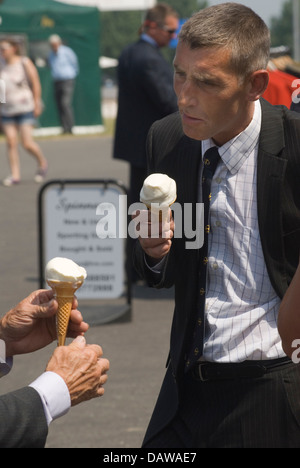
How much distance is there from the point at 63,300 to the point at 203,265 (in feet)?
1.47

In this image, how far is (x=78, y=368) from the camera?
275cm

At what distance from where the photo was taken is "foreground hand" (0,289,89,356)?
2914 millimetres

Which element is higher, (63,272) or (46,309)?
(63,272)

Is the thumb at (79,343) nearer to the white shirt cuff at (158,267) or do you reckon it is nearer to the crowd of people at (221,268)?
the crowd of people at (221,268)

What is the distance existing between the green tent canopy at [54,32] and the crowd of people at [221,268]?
24.7m

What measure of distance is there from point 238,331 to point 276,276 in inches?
7.8

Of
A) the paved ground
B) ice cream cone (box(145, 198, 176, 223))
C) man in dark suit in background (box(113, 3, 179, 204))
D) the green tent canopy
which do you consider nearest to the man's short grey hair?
ice cream cone (box(145, 198, 176, 223))

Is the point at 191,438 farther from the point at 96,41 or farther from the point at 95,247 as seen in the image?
the point at 96,41

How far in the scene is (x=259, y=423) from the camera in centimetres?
293

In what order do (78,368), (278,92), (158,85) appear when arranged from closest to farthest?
(78,368) → (278,92) → (158,85)

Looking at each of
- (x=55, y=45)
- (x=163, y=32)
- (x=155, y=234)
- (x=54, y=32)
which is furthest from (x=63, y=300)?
(x=54, y=32)

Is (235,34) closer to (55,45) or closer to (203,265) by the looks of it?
(203,265)

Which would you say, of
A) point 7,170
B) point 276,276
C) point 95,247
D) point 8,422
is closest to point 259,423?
point 276,276

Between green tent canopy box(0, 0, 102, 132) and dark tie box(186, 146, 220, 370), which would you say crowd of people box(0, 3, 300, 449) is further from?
green tent canopy box(0, 0, 102, 132)
